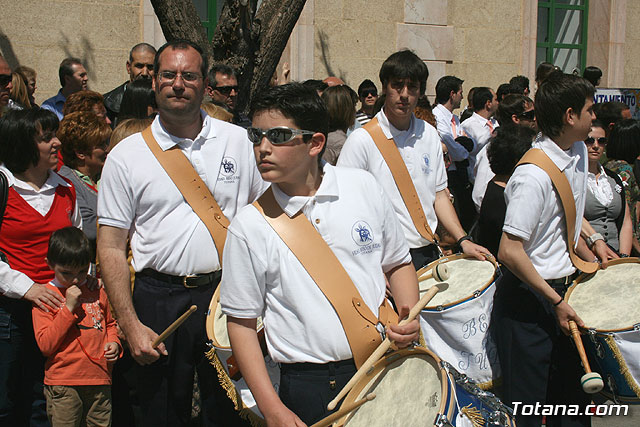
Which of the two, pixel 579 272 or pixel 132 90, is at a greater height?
pixel 132 90

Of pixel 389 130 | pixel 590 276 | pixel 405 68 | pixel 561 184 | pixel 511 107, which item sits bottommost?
Answer: pixel 590 276

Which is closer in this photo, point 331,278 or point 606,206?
point 331,278

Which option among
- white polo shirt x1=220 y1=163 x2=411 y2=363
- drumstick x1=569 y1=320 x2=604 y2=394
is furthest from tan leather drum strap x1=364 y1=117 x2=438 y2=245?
white polo shirt x1=220 y1=163 x2=411 y2=363

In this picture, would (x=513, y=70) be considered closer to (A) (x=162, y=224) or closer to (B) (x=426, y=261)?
(B) (x=426, y=261)

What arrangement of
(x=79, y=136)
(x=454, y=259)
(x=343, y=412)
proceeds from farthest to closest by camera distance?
(x=79, y=136) < (x=454, y=259) < (x=343, y=412)

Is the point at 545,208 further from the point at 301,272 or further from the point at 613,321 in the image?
the point at 301,272

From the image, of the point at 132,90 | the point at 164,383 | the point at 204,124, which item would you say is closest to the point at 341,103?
the point at 132,90

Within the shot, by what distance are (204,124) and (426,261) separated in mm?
1799

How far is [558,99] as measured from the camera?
13.3ft

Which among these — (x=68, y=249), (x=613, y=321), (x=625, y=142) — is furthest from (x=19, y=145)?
(x=625, y=142)

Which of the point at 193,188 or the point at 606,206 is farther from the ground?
the point at 193,188

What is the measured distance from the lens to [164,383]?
392 cm

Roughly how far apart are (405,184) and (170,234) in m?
1.73

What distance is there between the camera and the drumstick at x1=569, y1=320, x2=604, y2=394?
3.46m
